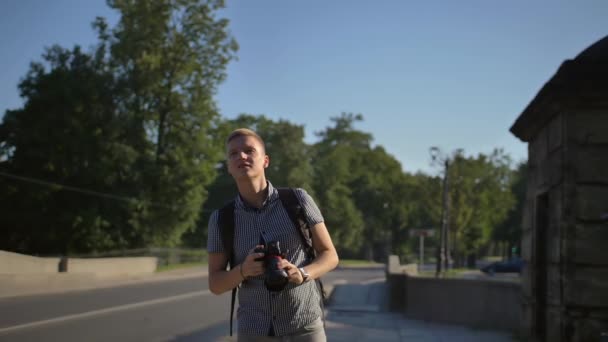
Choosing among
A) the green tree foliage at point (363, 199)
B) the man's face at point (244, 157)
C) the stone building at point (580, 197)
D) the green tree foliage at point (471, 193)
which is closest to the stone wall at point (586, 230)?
the stone building at point (580, 197)

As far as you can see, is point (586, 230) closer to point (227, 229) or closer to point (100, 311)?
point (227, 229)

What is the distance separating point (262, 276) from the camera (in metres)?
3.32

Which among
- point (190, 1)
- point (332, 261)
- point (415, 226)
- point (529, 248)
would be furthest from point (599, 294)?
point (415, 226)

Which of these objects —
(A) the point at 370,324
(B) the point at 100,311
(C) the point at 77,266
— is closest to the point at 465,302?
(A) the point at 370,324

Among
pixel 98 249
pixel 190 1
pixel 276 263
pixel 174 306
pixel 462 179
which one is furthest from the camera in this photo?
pixel 462 179

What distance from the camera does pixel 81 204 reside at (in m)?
43.5

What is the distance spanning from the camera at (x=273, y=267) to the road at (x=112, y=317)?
8.42 meters

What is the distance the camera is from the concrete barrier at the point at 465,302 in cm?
1261

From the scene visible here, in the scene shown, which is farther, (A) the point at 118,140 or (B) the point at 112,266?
(A) the point at 118,140

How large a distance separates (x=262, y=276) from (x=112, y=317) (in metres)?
11.6

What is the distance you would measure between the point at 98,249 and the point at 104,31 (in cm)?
1375

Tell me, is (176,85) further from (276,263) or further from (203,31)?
(276,263)

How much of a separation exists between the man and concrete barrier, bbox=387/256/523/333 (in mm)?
8149

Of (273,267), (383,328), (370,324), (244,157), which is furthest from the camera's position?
(370,324)
